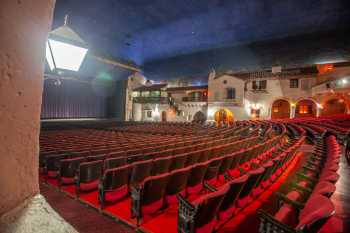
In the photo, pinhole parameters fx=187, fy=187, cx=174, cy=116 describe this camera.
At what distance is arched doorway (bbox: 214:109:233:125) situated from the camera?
2278 cm

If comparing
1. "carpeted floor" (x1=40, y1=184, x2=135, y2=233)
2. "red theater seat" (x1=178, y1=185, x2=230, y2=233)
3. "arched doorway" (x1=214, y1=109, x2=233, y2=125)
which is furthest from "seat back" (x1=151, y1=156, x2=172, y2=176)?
"arched doorway" (x1=214, y1=109, x2=233, y2=125)

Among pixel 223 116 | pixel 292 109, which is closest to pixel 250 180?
pixel 223 116

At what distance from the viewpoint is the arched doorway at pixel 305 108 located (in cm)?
2075

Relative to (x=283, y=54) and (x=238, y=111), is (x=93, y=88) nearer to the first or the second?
(x=238, y=111)

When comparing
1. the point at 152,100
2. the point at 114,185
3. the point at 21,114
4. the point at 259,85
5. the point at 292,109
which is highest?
the point at 259,85

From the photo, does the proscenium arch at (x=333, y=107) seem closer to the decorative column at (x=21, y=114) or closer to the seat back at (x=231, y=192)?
the seat back at (x=231, y=192)

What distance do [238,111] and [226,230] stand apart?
70.5ft

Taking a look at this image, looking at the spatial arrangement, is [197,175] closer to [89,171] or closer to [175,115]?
[89,171]

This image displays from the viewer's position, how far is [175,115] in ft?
89.7

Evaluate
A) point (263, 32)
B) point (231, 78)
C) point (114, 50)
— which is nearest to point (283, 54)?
point (263, 32)

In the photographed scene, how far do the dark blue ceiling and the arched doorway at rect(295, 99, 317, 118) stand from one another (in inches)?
193

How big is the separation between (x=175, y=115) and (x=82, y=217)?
80.9 feet

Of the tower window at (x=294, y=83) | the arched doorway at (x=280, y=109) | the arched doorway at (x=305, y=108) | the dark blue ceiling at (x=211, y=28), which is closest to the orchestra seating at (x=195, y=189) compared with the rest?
the dark blue ceiling at (x=211, y=28)

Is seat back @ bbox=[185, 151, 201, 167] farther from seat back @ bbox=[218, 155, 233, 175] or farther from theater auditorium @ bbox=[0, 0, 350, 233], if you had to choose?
seat back @ bbox=[218, 155, 233, 175]
